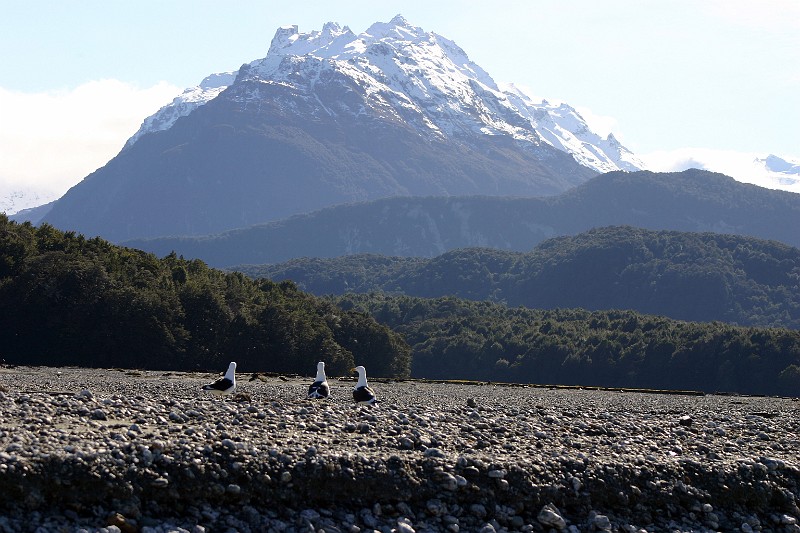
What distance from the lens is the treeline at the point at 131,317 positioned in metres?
58.4

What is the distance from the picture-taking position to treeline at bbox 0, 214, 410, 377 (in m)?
58.4

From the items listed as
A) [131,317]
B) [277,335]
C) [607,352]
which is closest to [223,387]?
[131,317]

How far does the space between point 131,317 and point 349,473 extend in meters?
47.2

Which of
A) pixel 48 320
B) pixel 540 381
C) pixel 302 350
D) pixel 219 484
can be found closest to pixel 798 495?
pixel 219 484

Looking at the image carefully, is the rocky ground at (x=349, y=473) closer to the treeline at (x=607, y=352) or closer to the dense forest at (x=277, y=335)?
the dense forest at (x=277, y=335)

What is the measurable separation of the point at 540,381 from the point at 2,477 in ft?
357

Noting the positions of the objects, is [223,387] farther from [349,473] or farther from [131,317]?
[131,317]

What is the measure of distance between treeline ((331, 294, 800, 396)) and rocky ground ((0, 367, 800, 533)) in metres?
85.4

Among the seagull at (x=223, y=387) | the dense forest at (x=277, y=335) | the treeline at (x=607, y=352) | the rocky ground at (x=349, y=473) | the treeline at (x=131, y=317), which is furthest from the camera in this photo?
the treeline at (x=607, y=352)

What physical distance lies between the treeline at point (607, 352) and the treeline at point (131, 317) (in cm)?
4133

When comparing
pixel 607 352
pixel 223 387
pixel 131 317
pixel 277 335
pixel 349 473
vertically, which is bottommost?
pixel 349 473

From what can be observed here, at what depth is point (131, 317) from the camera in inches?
2419

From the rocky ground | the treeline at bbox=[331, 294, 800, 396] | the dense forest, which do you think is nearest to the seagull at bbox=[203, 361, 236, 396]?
the rocky ground

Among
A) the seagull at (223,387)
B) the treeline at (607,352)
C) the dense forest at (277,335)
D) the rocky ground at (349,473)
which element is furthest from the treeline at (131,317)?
the treeline at (607,352)
